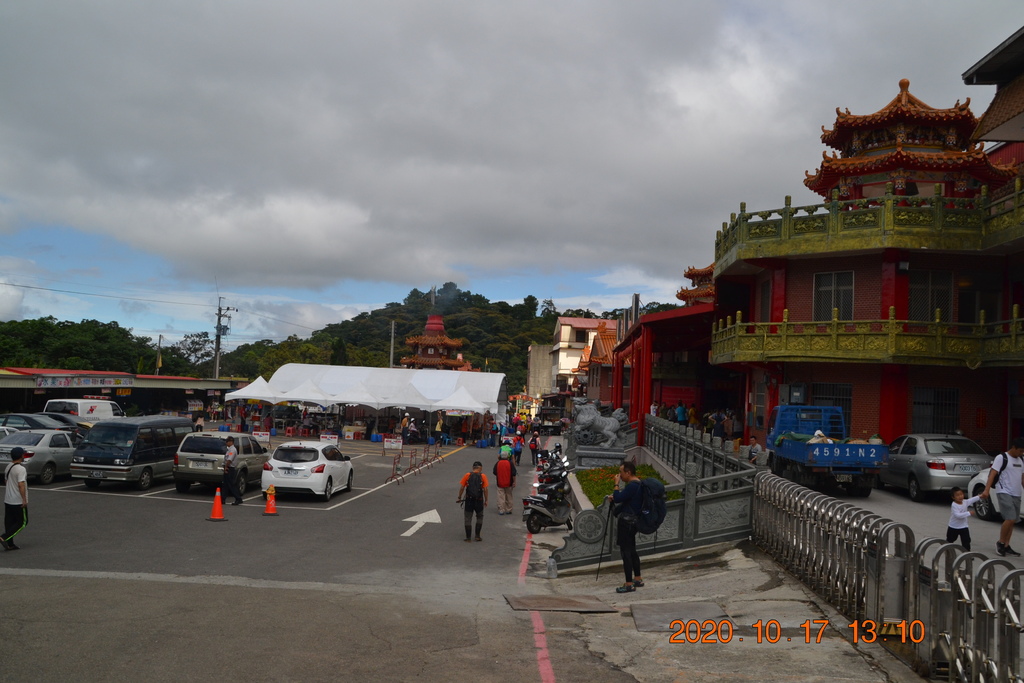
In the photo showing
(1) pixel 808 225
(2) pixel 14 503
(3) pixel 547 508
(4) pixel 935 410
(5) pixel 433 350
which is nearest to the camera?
(2) pixel 14 503

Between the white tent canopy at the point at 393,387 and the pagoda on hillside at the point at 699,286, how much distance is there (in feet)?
49.0

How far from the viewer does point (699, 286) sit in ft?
173

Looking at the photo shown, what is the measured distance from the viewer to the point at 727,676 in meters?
6.57

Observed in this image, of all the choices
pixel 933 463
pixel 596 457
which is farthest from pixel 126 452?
pixel 933 463

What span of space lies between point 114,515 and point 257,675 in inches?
428

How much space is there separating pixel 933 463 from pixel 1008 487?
19.1 ft

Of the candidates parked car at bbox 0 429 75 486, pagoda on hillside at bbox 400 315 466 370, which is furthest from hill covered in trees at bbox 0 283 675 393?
parked car at bbox 0 429 75 486

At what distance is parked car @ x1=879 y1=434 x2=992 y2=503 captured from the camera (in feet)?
52.5

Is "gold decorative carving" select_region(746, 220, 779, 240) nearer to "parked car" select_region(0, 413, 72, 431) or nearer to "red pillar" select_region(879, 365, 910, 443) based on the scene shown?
"red pillar" select_region(879, 365, 910, 443)

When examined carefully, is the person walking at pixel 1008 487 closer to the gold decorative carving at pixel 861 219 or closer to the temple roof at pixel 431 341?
the gold decorative carving at pixel 861 219

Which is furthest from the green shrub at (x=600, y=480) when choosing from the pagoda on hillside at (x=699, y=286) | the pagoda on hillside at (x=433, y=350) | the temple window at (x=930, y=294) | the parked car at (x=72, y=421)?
the pagoda on hillside at (x=433, y=350)

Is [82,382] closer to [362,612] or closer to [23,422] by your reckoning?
[23,422]

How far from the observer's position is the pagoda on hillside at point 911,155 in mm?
24984

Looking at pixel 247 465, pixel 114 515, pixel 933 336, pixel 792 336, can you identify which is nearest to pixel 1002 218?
pixel 933 336
